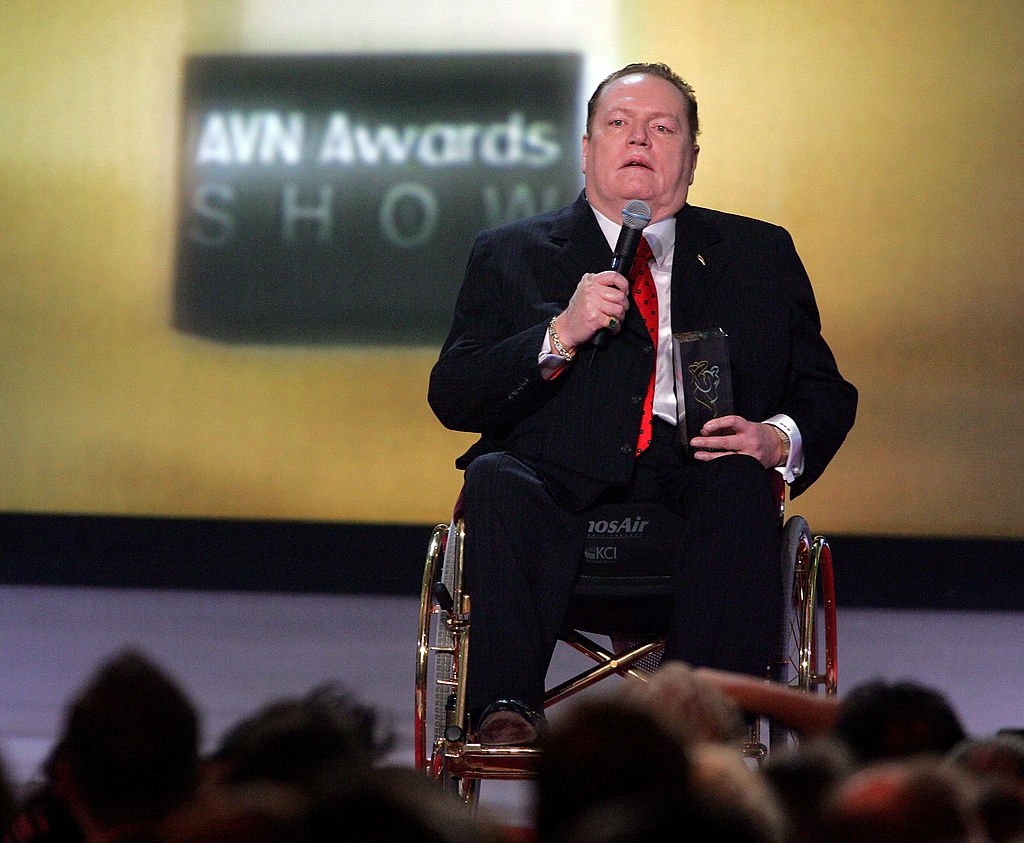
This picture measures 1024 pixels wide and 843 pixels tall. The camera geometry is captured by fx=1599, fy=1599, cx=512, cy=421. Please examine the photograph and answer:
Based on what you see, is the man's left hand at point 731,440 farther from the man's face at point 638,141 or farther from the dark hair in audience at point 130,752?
the dark hair in audience at point 130,752

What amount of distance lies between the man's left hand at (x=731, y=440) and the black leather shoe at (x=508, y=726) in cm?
50

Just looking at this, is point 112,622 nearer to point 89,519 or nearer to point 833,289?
point 89,519

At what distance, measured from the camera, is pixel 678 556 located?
2395 mm

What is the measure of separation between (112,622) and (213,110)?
177cm

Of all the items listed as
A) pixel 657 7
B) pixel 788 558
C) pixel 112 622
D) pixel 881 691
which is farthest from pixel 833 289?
pixel 881 691

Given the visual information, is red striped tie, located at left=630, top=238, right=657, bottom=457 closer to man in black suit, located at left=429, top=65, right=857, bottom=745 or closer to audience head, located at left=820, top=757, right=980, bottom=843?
man in black suit, located at left=429, top=65, right=857, bottom=745

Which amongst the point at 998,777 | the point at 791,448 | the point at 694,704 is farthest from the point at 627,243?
the point at 998,777

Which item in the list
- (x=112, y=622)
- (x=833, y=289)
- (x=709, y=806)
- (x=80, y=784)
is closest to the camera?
(x=709, y=806)

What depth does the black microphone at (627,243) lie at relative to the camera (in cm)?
248

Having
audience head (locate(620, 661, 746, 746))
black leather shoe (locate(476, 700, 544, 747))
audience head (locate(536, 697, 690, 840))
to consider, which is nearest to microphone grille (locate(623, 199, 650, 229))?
black leather shoe (locate(476, 700, 544, 747))

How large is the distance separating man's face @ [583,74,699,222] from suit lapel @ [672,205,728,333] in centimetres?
8

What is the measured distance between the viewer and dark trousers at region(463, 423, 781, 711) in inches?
90.5

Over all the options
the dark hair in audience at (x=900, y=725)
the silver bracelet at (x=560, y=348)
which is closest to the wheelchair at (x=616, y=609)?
the silver bracelet at (x=560, y=348)

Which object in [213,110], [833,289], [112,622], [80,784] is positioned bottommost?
[112,622]
